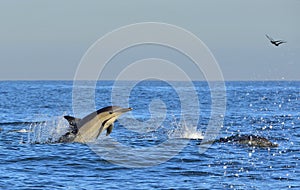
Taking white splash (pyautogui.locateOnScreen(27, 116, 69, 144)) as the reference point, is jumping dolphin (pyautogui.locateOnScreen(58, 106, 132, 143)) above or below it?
above

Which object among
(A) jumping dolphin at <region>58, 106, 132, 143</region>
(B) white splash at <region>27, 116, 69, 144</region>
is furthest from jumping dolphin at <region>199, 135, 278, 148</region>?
(B) white splash at <region>27, 116, 69, 144</region>

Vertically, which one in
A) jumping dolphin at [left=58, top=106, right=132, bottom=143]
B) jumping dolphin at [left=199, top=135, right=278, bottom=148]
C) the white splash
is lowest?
the white splash

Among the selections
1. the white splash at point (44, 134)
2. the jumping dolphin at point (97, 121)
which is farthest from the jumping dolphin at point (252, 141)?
the white splash at point (44, 134)

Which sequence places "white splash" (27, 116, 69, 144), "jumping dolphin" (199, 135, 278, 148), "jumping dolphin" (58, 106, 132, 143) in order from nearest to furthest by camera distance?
1. "jumping dolphin" (58, 106, 132, 143)
2. "jumping dolphin" (199, 135, 278, 148)
3. "white splash" (27, 116, 69, 144)

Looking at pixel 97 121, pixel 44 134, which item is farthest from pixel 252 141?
pixel 44 134

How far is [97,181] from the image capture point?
18.0 metres

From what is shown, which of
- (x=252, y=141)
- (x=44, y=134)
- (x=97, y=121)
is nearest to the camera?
(x=97, y=121)

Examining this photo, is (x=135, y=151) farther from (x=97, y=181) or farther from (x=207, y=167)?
(x=97, y=181)

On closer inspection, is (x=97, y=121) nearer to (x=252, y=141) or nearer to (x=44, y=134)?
(x=252, y=141)

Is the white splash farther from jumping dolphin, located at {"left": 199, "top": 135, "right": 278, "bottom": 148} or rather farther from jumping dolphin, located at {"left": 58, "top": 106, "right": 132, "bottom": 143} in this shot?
jumping dolphin, located at {"left": 199, "top": 135, "right": 278, "bottom": 148}

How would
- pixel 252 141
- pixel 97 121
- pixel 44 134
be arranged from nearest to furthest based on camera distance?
pixel 97 121 < pixel 252 141 < pixel 44 134

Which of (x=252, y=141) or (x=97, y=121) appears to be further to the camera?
(x=252, y=141)

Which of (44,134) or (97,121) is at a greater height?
(97,121)

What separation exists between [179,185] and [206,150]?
763cm
